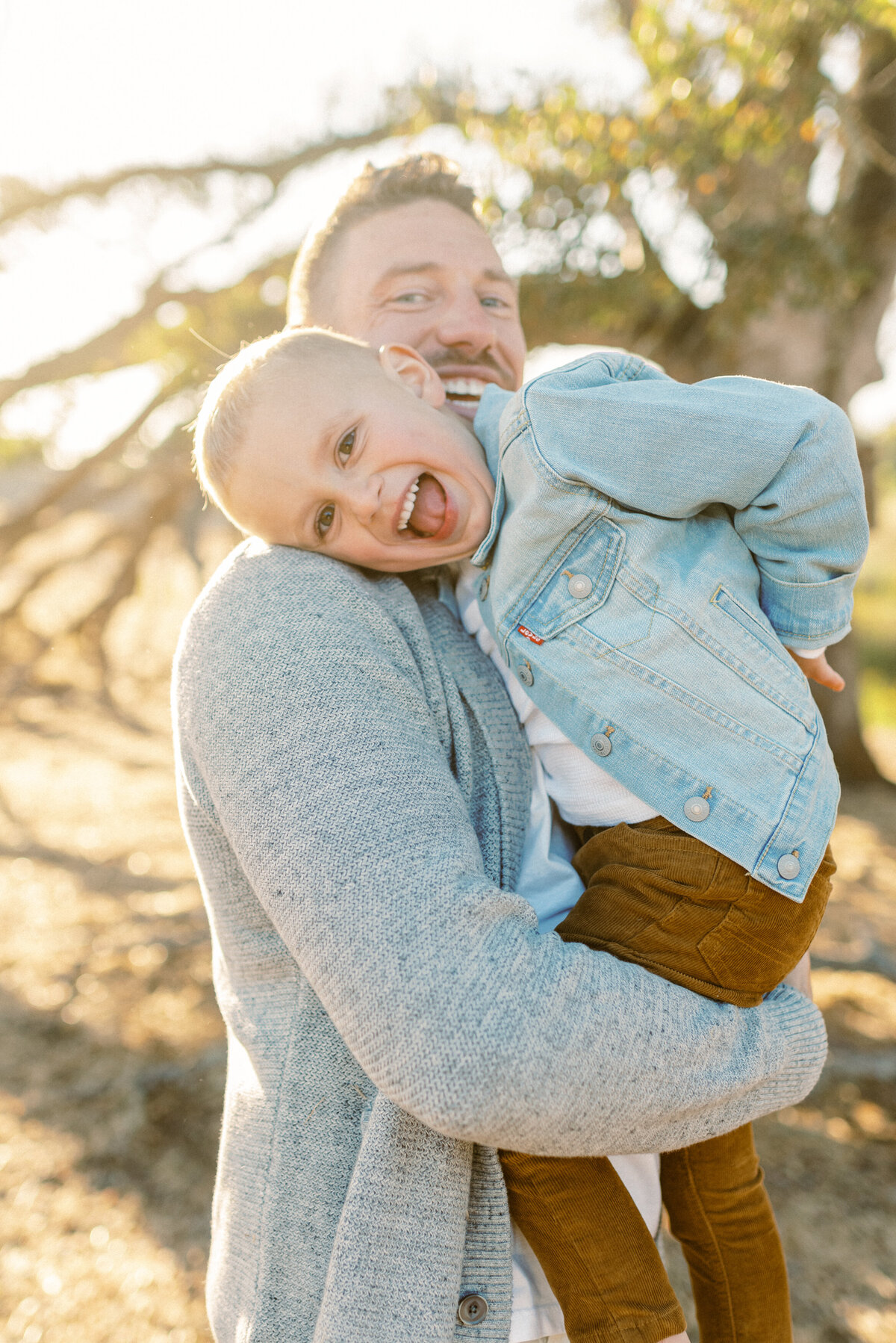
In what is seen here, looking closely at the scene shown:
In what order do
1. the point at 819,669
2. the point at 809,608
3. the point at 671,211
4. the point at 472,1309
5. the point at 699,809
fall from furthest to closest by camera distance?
the point at 671,211 → the point at 819,669 → the point at 809,608 → the point at 699,809 → the point at 472,1309

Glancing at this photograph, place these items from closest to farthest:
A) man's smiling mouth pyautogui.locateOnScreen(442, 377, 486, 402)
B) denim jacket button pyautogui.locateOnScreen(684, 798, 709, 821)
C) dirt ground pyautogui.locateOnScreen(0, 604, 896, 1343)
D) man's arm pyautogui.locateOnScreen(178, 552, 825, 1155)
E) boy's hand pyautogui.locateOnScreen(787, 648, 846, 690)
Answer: man's arm pyautogui.locateOnScreen(178, 552, 825, 1155)
denim jacket button pyautogui.locateOnScreen(684, 798, 709, 821)
boy's hand pyautogui.locateOnScreen(787, 648, 846, 690)
man's smiling mouth pyautogui.locateOnScreen(442, 377, 486, 402)
dirt ground pyautogui.locateOnScreen(0, 604, 896, 1343)

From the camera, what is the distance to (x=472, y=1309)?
3.35 ft

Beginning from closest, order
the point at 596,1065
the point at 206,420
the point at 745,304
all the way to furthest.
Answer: the point at 596,1065
the point at 206,420
the point at 745,304

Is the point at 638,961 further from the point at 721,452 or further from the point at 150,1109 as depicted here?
the point at 150,1109

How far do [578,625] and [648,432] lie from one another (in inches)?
Answer: 10.1

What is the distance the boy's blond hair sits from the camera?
1.31 meters

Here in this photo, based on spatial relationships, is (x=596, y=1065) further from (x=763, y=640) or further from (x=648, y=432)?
(x=648, y=432)

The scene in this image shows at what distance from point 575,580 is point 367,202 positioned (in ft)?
2.98

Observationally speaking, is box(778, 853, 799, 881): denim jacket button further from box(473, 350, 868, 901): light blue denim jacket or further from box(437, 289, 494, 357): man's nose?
box(437, 289, 494, 357): man's nose

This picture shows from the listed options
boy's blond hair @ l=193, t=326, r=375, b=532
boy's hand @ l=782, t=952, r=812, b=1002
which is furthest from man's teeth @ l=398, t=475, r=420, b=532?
boy's hand @ l=782, t=952, r=812, b=1002

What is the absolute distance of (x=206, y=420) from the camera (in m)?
1.36

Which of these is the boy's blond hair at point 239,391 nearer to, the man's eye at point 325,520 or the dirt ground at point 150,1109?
the man's eye at point 325,520

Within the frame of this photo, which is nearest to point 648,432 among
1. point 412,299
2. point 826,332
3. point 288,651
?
point 288,651

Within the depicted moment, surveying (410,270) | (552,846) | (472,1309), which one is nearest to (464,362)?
(410,270)
